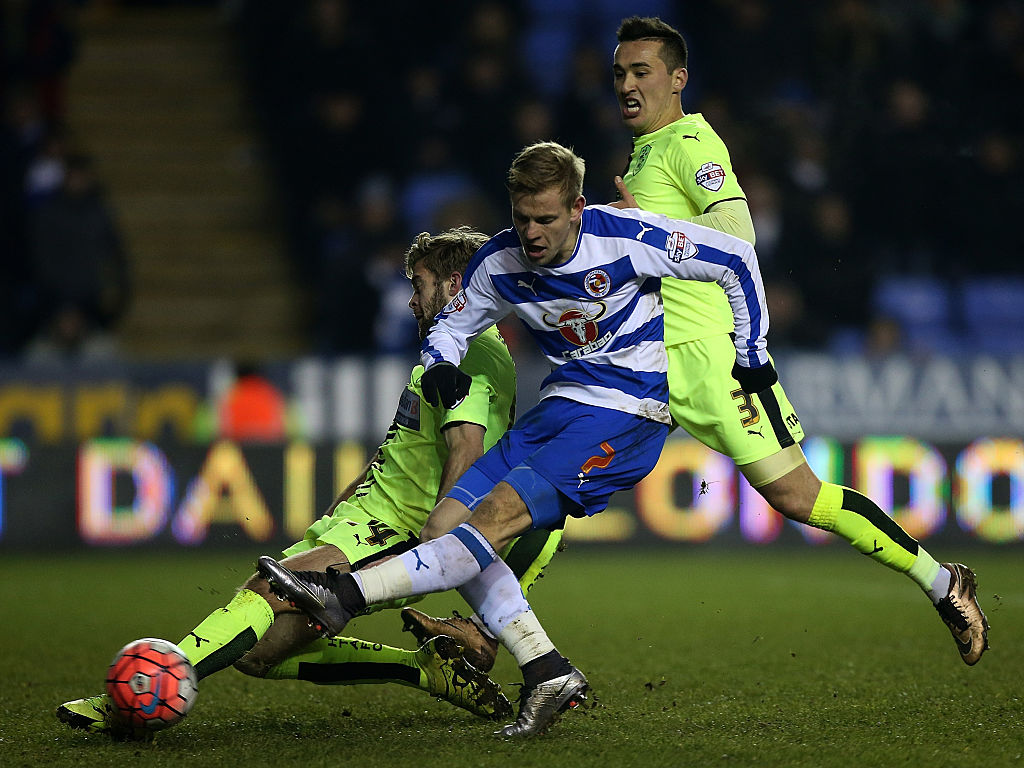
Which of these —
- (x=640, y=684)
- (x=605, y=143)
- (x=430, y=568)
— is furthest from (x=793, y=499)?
(x=605, y=143)

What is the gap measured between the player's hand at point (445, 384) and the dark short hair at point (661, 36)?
1.51 metres

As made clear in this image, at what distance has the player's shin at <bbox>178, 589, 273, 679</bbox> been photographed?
4141mm

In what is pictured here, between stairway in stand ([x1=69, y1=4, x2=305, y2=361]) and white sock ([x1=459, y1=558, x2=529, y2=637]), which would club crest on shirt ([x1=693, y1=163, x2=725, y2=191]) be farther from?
stairway in stand ([x1=69, y1=4, x2=305, y2=361])

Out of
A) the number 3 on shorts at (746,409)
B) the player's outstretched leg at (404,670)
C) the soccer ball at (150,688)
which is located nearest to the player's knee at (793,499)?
the number 3 on shorts at (746,409)

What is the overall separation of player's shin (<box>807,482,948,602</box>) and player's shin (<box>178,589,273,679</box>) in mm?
1939

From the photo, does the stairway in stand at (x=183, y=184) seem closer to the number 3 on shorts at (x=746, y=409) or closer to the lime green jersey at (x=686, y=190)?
the lime green jersey at (x=686, y=190)

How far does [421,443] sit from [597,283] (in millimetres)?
821

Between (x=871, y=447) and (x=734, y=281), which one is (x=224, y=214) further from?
(x=734, y=281)

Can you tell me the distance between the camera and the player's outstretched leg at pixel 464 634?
4.38m

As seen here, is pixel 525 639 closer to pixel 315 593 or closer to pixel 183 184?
pixel 315 593

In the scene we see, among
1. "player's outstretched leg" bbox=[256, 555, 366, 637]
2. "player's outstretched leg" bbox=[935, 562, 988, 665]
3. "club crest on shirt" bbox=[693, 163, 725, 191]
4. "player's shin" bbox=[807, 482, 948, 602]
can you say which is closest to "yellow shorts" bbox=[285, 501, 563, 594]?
"player's outstretched leg" bbox=[256, 555, 366, 637]

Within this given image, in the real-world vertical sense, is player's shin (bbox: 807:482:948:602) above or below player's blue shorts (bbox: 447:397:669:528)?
below

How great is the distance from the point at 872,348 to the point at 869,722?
Result: 23.6 feet

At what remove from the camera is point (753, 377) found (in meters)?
4.85
